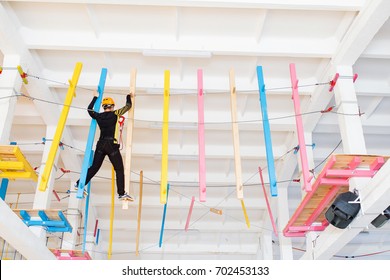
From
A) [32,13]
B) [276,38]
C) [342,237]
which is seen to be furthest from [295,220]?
[32,13]

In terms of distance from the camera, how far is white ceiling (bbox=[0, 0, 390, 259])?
245 inches

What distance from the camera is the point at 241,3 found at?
227 inches

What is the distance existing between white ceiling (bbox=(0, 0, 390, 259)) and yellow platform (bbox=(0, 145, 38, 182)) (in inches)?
48.2

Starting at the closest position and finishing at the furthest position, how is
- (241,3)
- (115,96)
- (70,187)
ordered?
1. (241,3)
2. (115,96)
3. (70,187)

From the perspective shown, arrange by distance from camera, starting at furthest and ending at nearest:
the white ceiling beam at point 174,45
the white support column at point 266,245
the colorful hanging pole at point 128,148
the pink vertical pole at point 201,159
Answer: the white support column at point 266,245 < the white ceiling beam at point 174,45 < the colorful hanging pole at point 128,148 < the pink vertical pole at point 201,159

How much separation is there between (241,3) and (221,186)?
5377 millimetres

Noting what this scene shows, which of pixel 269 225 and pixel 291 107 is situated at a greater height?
pixel 291 107

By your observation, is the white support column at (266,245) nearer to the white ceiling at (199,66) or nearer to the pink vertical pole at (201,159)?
the white ceiling at (199,66)

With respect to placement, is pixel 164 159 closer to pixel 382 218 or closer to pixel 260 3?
pixel 260 3

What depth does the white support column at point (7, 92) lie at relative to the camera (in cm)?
595

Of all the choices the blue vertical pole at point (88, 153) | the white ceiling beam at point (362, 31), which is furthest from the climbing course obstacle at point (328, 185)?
the blue vertical pole at point (88, 153)

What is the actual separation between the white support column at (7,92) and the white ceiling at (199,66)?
0.20 m

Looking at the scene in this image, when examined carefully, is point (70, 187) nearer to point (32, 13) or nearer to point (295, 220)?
point (32, 13)

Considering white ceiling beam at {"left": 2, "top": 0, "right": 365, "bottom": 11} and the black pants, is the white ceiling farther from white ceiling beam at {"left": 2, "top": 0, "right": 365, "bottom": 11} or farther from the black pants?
the black pants
